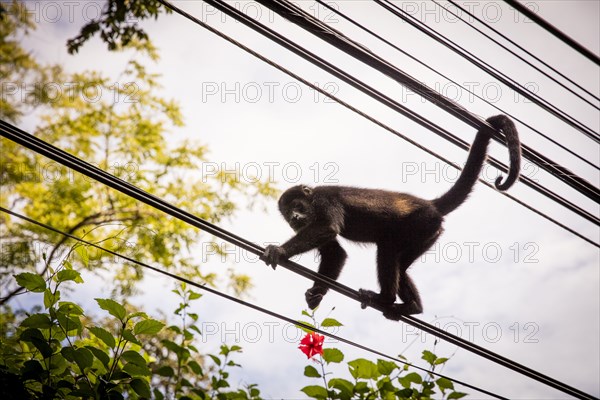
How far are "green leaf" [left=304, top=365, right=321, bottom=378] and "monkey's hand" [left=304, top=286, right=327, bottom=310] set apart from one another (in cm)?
189

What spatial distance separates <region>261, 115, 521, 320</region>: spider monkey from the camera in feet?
16.4

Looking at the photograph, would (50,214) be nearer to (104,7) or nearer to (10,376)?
(104,7)

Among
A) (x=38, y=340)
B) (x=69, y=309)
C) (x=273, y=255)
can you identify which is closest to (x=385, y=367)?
(x=273, y=255)

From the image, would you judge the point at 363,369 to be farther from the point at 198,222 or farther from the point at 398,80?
the point at 398,80

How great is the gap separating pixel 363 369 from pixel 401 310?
6.79ft

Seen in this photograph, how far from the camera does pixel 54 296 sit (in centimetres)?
247

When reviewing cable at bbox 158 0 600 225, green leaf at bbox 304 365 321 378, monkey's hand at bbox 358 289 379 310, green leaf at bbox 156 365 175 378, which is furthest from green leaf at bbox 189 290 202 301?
cable at bbox 158 0 600 225

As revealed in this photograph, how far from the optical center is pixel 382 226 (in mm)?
5594

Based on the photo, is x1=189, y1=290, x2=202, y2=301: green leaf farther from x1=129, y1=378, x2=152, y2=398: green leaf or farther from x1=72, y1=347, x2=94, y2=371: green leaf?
x1=72, y1=347, x2=94, y2=371: green leaf

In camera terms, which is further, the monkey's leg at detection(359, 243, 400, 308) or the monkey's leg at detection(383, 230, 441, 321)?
the monkey's leg at detection(383, 230, 441, 321)

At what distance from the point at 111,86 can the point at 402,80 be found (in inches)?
328

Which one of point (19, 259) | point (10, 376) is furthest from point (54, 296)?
→ point (19, 259)

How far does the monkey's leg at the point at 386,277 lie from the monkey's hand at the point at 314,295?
536mm

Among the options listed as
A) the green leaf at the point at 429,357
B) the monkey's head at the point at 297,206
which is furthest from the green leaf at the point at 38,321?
the monkey's head at the point at 297,206
